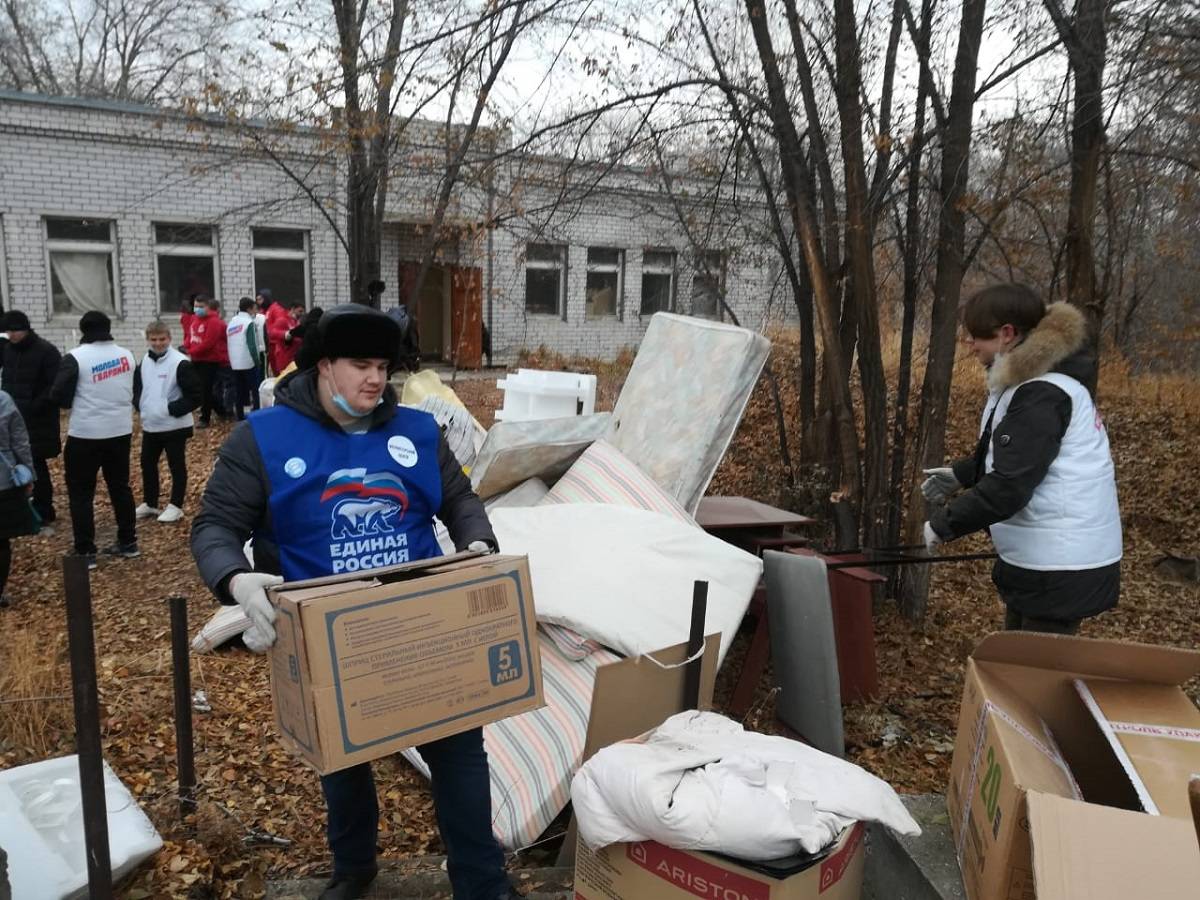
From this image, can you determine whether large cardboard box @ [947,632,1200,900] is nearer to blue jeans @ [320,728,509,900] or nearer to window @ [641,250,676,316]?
blue jeans @ [320,728,509,900]

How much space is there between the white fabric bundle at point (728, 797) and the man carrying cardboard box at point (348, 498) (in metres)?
0.38

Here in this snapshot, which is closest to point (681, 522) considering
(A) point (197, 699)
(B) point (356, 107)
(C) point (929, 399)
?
(C) point (929, 399)

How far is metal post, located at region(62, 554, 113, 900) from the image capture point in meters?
1.96

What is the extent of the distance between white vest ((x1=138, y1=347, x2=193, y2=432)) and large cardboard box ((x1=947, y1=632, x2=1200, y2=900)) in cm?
585

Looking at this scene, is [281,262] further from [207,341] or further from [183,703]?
[183,703]

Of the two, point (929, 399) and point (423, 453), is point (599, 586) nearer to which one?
point (423, 453)

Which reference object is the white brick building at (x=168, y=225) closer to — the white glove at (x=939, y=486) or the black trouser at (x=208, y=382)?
the black trouser at (x=208, y=382)

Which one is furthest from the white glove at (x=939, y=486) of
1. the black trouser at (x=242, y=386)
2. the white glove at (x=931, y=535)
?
the black trouser at (x=242, y=386)

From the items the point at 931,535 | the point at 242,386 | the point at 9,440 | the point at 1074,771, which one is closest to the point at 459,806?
the point at 1074,771

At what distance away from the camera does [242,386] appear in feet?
→ 34.9

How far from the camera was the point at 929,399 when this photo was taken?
478 cm

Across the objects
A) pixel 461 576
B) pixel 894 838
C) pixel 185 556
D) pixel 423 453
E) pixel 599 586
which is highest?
pixel 423 453

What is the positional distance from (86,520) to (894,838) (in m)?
5.54

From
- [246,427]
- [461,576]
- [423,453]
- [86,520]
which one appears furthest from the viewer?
[86,520]
